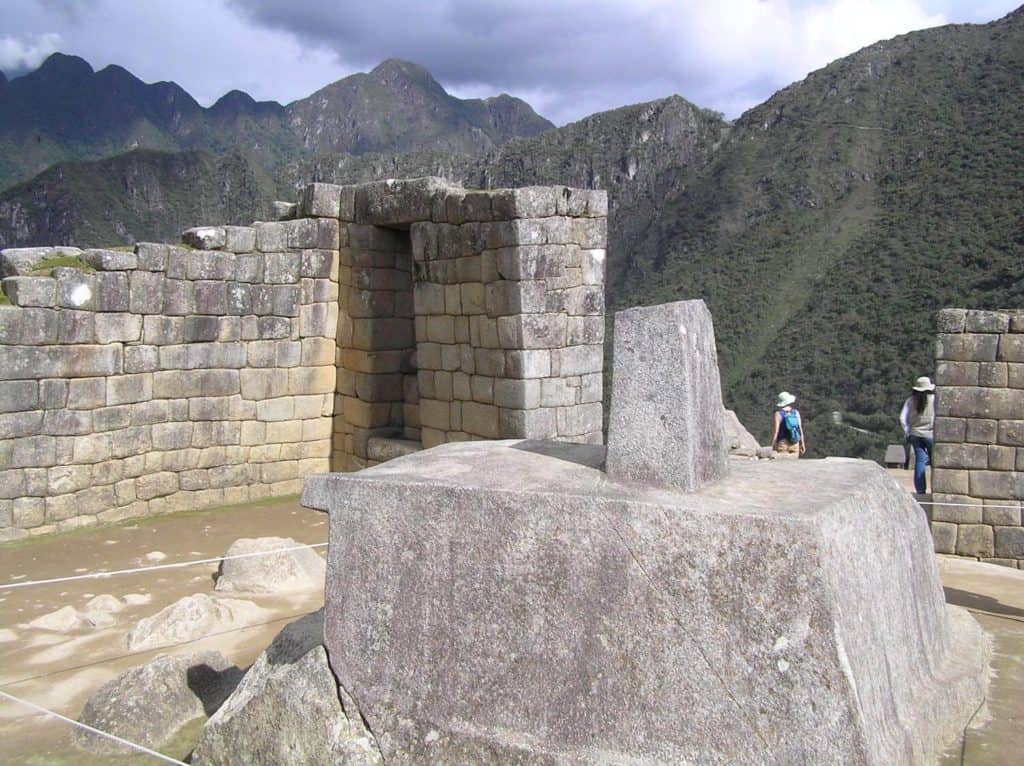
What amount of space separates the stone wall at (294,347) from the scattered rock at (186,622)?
2.91m

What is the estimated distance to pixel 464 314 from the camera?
26.6 ft

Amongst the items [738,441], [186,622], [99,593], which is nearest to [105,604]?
[99,593]

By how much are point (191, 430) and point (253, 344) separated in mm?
965

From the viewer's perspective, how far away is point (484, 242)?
7785 mm

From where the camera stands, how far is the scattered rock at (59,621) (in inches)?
216

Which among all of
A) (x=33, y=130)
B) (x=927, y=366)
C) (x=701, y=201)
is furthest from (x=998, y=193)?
(x=33, y=130)

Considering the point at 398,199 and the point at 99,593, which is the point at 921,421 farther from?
the point at 99,593

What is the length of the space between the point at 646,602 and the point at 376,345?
662 cm

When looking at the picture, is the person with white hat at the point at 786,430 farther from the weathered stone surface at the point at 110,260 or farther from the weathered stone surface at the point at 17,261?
the weathered stone surface at the point at 17,261

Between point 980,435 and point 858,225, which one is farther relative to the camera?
point 858,225

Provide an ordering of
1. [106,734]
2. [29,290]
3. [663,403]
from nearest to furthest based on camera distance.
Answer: [663,403] → [106,734] → [29,290]

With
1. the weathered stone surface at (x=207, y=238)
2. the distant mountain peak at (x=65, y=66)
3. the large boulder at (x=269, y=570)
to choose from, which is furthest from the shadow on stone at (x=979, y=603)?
the distant mountain peak at (x=65, y=66)

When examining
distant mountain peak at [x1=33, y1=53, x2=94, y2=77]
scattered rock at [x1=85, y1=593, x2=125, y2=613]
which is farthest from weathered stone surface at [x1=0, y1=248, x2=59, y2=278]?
distant mountain peak at [x1=33, y1=53, x2=94, y2=77]

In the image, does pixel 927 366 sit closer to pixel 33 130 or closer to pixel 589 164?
pixel 589 164
